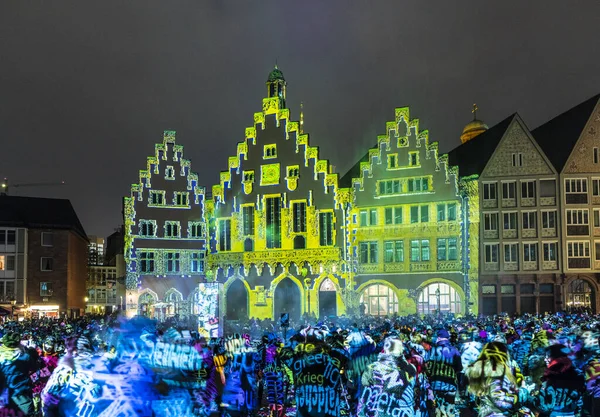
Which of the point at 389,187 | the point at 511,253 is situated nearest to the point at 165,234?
the point at 389,187

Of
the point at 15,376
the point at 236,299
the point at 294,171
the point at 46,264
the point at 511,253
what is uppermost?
the point at 294,171

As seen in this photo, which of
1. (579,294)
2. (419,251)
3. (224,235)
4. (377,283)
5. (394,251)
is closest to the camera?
(579,294)

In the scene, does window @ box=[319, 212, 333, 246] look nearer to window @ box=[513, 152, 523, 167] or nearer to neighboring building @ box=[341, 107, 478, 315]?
neighboring building @ box=[341, 107, 478, 315]

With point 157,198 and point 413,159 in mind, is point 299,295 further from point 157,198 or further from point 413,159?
point 157,198

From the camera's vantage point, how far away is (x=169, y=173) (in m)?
58.8

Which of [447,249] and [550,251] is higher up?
[447,249]

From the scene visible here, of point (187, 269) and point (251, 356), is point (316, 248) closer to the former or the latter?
point (187, 269)

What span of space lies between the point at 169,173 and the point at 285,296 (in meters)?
14.8

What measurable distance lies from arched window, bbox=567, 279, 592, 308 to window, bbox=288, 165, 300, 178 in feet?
73.0

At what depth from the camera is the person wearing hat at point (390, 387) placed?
8.68m

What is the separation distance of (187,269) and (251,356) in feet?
154

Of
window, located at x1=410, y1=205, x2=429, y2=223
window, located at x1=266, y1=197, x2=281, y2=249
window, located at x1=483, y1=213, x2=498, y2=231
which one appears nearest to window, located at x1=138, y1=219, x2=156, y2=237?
window, located at x1=266, y1=197, x2=281, y2=249

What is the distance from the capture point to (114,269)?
104688 mm

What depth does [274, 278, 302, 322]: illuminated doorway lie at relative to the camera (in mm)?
54159
